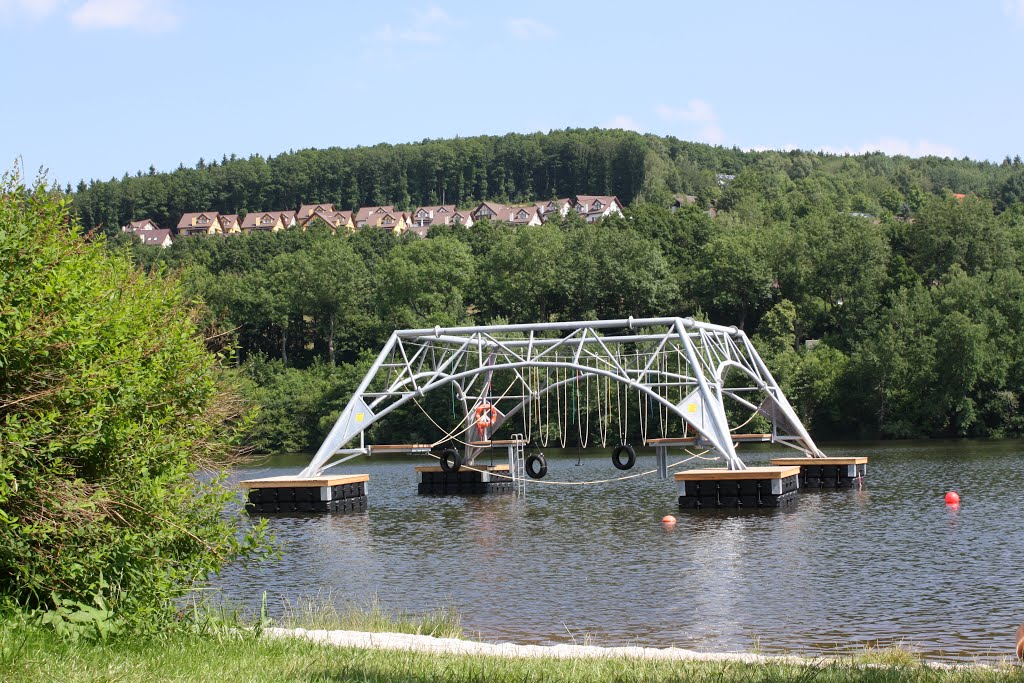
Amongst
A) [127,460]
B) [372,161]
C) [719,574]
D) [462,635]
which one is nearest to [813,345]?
[719,574]

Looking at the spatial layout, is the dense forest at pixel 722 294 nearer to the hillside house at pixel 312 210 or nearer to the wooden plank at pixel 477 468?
the wooden plank at pixel 477 468

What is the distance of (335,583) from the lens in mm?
20672

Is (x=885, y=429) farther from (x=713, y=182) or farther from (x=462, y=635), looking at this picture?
(x=713, y=182)

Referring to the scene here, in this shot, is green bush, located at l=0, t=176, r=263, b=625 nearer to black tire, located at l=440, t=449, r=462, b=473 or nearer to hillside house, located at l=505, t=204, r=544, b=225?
black tire, located at l=440, t=449, r=462, b=473

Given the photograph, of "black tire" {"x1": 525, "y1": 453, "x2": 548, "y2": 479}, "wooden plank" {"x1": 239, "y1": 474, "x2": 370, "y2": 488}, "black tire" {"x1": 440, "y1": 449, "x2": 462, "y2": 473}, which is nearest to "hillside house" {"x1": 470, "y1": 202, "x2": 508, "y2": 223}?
"black tire" {"x1": 440, "y1": 449, "x2": 462, "y2": 473}

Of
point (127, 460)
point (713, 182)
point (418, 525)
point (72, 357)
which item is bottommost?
point (418, 525)

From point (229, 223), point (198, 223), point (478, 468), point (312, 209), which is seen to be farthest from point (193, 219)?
point (478, 468)

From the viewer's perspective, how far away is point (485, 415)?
37.4 metres

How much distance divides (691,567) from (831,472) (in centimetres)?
1702

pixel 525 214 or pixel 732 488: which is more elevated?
pixel 525 214

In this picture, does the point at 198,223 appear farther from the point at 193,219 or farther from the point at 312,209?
the point at 312,209

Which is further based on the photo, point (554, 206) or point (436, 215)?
point (436, 215)

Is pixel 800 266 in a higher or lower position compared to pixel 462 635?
higher

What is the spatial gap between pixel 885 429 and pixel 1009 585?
45.6 m
